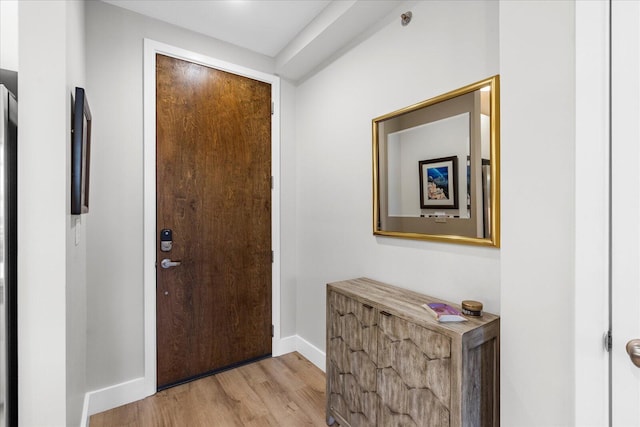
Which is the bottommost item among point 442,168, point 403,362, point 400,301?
point 403,362

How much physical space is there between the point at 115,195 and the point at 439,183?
78.4 inches

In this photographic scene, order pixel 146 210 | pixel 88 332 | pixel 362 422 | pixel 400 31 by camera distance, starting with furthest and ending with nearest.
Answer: pixel 146 210, pixel 88 332, pixel 400 31, pixel 362 422

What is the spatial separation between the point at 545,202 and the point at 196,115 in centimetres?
220

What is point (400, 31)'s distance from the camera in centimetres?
177

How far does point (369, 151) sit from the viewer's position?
2.01 metres

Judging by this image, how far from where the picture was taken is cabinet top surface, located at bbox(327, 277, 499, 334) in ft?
4.00
